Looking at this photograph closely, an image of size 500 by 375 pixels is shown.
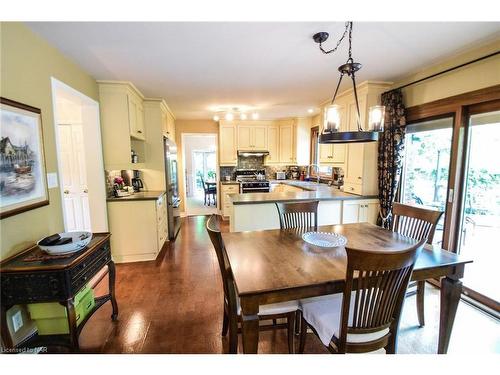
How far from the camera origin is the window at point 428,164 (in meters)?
2.56

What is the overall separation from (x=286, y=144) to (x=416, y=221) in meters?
3.90

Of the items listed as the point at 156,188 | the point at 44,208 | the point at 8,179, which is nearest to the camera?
the point at 8,179

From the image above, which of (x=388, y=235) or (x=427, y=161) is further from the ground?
(x=427, y=161)

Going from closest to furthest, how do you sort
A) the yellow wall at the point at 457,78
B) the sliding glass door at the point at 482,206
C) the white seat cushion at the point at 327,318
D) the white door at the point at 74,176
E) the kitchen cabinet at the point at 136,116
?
the white seat cushion at the point at 327,318
the yellow wall at the point at 457,78
the sliding glass door at the point at 482,206
the kitchen cabinet at the point at 136,116
the white door at the point at 74,176

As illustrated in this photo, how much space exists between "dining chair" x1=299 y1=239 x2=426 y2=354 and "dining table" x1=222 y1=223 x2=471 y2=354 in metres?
0.11

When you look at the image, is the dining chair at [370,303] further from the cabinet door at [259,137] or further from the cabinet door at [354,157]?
the cabinet door at [259,137]

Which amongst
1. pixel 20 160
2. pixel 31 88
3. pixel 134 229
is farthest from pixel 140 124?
pixel 20 160

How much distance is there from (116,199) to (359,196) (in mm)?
3308

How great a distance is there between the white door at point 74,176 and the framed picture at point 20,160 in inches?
67.3

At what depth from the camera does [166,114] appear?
4305 mm

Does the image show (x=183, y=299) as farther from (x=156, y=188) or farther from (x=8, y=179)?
(x=156, y=188)

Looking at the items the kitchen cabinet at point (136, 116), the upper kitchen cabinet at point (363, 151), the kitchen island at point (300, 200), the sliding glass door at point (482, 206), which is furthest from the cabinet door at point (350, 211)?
the kitchen cabinet at point (136, 116)
